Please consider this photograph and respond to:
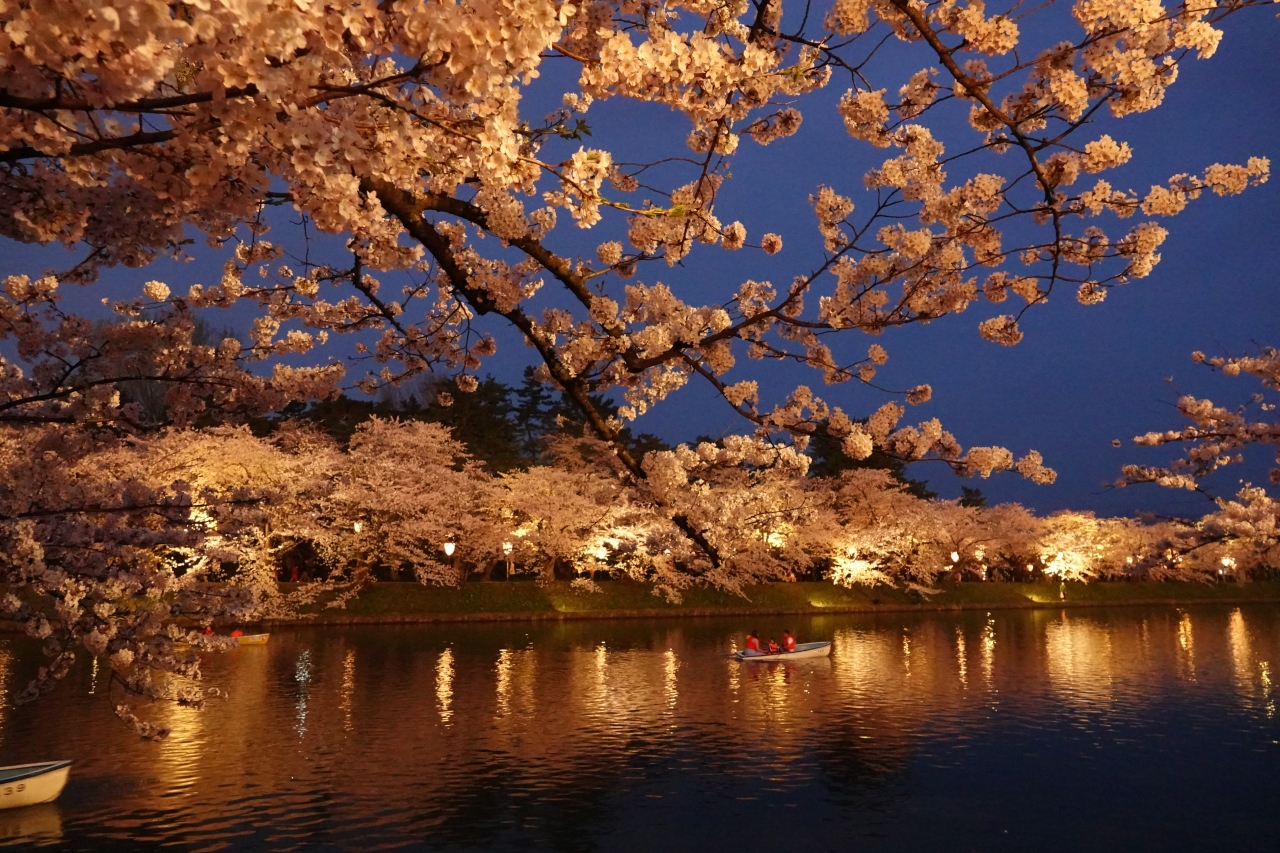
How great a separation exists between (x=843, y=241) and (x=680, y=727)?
41.5 ft

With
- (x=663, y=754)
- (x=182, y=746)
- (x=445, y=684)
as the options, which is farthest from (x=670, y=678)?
(x=182, y=746)

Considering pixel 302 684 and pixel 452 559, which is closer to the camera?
pixel 302 684

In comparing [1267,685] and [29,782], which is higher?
[29,782]

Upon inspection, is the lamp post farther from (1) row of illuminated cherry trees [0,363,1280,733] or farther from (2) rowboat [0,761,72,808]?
(2) rowboat [0,761,72,808]

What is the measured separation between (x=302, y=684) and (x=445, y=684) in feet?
10.3

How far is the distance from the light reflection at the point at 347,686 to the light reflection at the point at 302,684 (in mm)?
675

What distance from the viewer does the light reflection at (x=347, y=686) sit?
679 inches

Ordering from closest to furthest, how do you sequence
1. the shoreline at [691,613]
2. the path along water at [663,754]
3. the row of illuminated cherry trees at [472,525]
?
the row of illuminated cherry trees at [472,525]
the path along water at [663,754]
the shoreline at [691,613]

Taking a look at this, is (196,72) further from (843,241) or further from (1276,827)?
(1276,827)

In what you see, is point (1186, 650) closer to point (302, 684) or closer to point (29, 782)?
point (302, 684)

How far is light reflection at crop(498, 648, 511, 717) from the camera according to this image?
18406mm

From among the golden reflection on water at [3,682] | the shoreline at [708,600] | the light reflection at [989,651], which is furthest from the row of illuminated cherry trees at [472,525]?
the light reflection at [989,651]

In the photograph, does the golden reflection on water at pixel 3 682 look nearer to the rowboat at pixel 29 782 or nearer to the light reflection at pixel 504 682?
the rowboat at pixel 29 782

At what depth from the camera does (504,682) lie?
21.5 m
